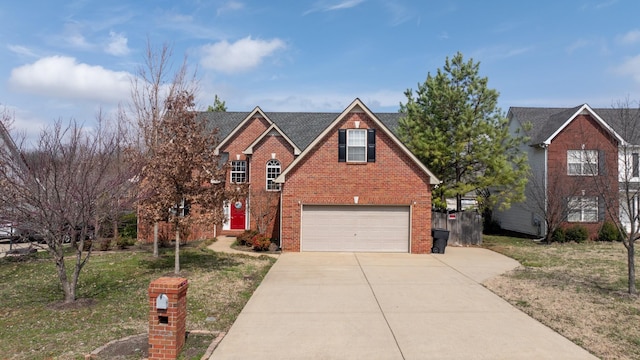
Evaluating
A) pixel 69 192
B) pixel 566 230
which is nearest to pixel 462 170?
pixel 566 230

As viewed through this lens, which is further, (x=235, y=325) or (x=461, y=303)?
(x=461, y=303)

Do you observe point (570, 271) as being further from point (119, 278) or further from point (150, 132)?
point (150, 132)

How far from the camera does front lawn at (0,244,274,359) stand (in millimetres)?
6769

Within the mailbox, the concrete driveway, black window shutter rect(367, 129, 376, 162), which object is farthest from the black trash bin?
the mailbox

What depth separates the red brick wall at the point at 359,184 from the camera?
17.6m

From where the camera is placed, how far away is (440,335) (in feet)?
23.6

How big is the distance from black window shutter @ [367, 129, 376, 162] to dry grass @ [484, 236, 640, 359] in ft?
22.1

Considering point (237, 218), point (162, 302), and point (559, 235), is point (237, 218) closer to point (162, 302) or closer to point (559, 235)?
point (559, 235)

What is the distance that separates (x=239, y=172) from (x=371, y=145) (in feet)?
29.3

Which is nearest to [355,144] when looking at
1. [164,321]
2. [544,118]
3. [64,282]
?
[64,282]

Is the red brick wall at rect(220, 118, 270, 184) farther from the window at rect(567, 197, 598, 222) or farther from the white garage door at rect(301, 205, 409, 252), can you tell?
the window at rect(567, 197, 598, 222)

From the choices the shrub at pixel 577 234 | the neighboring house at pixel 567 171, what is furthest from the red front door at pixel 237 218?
the shrub at pixel 577 234

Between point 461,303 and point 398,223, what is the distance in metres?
8.51

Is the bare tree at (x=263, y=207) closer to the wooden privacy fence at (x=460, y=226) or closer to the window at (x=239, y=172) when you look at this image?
the window at (x=239, y=172)
